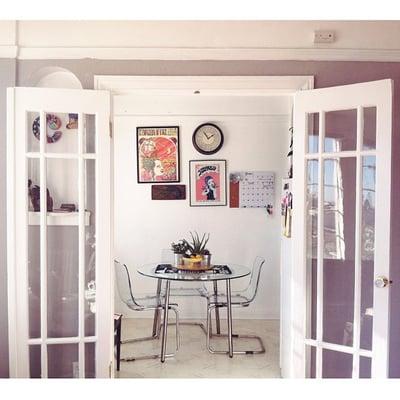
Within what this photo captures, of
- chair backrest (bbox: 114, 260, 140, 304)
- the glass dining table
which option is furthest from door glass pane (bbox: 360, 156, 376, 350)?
chair backrest (bbox: 114, 260, 140, 304)

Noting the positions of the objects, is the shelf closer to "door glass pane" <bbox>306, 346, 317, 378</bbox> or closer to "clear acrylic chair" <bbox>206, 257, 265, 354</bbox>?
"door glass pane" <bbox>306, 346, 317, 378</bbox>

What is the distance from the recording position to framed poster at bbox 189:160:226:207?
15.6 ft

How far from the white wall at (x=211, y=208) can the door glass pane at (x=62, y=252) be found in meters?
2.25

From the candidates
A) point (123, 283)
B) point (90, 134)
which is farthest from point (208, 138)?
point (90, 134)

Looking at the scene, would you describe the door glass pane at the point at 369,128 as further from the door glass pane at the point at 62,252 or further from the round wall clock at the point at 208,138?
the round wall clock at the point at 208,138

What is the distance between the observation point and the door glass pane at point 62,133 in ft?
8.26

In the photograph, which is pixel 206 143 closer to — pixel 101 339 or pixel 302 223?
pixel 302 223

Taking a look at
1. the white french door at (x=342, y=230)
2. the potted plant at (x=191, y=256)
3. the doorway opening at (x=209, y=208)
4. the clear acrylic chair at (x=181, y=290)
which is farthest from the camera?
the doorway opening at (x=209, y=208)

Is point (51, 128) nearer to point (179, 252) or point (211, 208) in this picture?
point (179, 252)

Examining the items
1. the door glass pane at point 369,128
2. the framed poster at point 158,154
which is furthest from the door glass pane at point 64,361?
the framed poster at point 158,154

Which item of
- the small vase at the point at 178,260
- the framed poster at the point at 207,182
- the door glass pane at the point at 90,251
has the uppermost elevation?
the framed poster at the point at 207,182

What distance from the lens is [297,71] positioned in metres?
2.56
